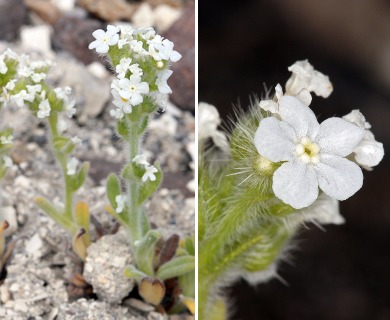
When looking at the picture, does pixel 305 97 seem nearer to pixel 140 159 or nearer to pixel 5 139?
pixel 140 159

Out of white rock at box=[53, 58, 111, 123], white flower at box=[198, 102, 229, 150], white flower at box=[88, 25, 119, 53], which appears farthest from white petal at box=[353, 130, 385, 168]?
white rock at box=[53, 58, 111, 123]

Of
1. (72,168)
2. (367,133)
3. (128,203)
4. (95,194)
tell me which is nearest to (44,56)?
(95,194)

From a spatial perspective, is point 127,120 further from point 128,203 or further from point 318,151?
point 318,151

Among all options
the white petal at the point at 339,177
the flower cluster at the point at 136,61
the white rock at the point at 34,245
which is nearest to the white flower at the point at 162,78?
the flower cluster at the point at 136,61

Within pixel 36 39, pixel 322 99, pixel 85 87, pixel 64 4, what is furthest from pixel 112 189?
pixel 322 99

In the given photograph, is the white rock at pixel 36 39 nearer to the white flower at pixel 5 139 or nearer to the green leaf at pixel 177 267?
the white flower at pixel 5 139

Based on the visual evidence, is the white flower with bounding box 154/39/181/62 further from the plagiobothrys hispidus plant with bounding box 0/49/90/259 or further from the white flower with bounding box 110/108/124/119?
the plagiobothrys hispidus plant with bounding box 0/49/90/259
